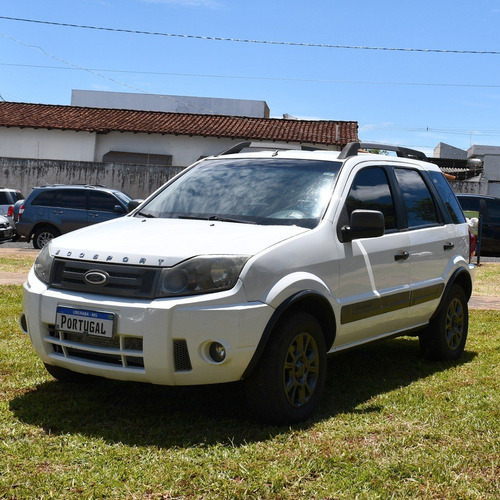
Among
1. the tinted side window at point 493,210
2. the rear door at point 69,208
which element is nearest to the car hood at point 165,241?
the rear door at point 69,208

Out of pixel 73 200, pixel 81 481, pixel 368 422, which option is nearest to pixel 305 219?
pixel 368 422

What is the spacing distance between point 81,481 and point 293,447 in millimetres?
1175

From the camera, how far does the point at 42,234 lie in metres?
20.1

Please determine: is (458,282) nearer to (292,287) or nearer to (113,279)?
(292,287)

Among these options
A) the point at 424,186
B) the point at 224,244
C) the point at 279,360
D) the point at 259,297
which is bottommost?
the point at 279,360

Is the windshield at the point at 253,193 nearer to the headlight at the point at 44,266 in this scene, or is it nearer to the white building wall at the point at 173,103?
the headlight at the point at 44,266

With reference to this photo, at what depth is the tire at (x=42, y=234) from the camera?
20078 millimetres

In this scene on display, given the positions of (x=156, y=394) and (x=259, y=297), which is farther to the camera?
(x=156, y=394)

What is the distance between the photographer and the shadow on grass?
4406 millimetres

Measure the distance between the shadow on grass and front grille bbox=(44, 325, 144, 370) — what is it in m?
0.37

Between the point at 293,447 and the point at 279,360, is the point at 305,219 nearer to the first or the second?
the point at 279,360

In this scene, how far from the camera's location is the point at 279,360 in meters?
4.53

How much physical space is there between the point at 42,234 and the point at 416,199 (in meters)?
15.2

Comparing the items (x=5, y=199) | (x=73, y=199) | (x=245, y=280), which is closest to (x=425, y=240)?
(x=245, y=280)
